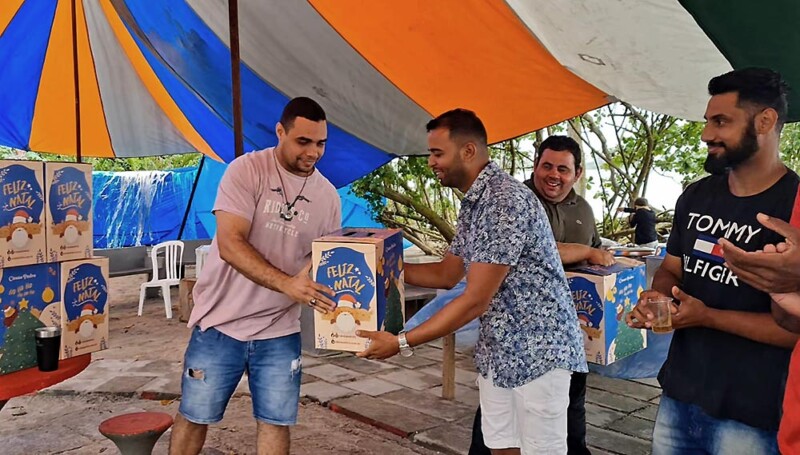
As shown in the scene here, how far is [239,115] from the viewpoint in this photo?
4383 millimetres

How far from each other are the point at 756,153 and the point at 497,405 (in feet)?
4.39

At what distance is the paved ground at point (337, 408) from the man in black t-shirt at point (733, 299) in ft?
7.53

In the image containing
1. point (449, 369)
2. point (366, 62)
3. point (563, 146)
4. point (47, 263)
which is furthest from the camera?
point (449, 369)

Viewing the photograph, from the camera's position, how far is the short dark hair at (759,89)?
206cm

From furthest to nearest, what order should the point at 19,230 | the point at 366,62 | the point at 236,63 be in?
the point at 366,62
the point at 236,63
the point at 19,230

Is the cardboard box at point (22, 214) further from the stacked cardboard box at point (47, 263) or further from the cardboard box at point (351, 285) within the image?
the cardboard box at point (351, 285)

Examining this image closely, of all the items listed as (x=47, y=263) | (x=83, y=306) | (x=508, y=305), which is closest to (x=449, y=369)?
(x=508, y=305)

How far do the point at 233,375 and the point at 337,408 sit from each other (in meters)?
2.23

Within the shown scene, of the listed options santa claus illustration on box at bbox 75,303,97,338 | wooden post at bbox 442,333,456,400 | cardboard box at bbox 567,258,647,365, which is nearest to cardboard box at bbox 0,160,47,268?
santa claus illustration on box at bbox 75,303,97,338

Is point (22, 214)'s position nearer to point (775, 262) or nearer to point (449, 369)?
point (775, 262)

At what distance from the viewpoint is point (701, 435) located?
7.11 ft

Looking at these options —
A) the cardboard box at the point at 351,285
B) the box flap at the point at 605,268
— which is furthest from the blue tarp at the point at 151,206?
the cardboard box at the point at 351,285

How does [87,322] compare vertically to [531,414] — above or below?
above

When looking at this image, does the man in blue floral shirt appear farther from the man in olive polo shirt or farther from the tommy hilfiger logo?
the man in olive polo shirt
